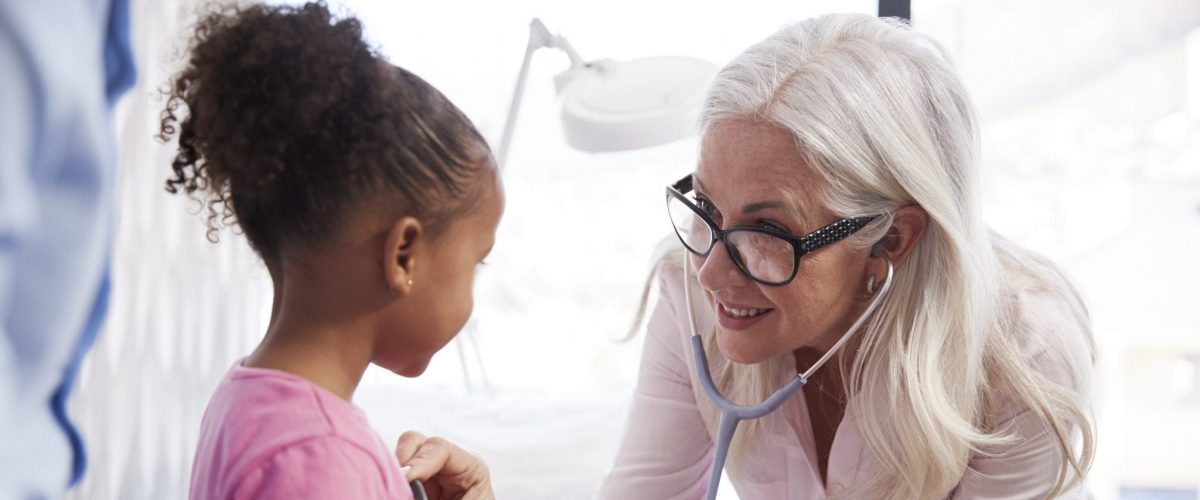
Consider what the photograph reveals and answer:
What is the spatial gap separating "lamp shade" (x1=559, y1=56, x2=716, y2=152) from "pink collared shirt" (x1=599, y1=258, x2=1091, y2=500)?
278 millimetres

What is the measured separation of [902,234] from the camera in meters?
1.34

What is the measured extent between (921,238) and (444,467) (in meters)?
0.66

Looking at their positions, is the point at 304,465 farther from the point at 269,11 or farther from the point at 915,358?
the point at 915,358

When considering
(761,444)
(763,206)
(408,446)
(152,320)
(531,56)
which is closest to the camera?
(408,446)

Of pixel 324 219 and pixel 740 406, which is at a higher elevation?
pixel 324 219

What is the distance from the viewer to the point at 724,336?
1.35 metres

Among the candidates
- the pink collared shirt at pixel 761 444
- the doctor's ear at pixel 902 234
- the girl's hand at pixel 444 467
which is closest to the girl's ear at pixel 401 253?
the girl's hand at pixel 444 467

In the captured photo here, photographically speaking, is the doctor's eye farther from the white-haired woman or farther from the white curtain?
the white curtain

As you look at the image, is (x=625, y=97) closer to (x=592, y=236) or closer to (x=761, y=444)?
(x=761, y=444)

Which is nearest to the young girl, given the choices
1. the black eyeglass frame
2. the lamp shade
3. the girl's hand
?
the girl's hand

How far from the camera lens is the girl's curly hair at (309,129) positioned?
2.60 ft

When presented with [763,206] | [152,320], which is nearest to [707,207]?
[763,206]

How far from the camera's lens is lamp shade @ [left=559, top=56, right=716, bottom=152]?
179 cm

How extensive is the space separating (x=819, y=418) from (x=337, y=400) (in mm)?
893
